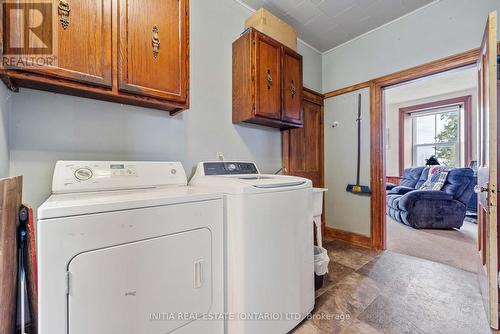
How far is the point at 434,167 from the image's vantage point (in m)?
4.54

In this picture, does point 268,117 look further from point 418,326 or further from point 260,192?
point 418,326

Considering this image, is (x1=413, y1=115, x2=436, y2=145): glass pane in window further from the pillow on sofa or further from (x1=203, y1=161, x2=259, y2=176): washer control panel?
(x1=203, y1=161, x2=259, y2=176): washer control panel

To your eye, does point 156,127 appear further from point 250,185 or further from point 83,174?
point 250,185

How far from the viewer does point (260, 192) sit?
49.3 inches

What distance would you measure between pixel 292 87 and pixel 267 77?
15.5 inches

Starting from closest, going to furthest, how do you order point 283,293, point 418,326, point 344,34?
point 283,293 → point 418,326 → point 344,34

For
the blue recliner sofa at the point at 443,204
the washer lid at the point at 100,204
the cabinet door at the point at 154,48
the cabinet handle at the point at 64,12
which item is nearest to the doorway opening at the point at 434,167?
the blue recliner sofa at the point at 443,204

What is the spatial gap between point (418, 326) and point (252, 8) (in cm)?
313

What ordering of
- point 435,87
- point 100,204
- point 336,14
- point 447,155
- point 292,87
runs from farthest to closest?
point 447,155 → point 435,87 → point 336,14 → point 292,87 → point 100,204

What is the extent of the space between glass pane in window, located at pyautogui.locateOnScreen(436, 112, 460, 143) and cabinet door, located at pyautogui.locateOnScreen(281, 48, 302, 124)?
5257 mm

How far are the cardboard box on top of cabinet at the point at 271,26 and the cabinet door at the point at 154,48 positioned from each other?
83cm

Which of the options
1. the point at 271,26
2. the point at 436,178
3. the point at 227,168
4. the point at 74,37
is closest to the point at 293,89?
the point at 271,26

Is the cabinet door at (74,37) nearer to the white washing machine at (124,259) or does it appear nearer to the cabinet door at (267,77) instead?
the white washing machine at (124,259)

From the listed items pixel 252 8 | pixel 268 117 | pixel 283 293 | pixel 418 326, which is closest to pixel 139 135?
pixel 268 117
